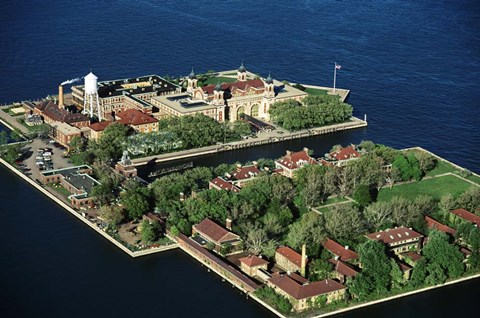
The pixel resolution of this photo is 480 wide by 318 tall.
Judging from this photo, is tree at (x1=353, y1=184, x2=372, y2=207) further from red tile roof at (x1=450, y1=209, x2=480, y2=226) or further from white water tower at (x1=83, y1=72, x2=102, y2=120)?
white water tower at (x1=83, y1=72, x2=102, y2=120)

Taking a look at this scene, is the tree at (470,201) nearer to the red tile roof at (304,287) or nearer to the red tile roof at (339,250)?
the red tile roof at (339,250)

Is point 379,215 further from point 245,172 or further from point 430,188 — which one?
point 245,172

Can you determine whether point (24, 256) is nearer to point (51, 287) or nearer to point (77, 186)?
point (51, 287)

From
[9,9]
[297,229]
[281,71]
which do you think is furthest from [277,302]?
[9,9]

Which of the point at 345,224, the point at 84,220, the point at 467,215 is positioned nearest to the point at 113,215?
A: the point at 84,220

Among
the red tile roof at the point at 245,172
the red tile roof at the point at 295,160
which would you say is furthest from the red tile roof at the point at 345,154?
the red tile roof at the point at 245,172

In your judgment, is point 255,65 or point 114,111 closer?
point 114,111
